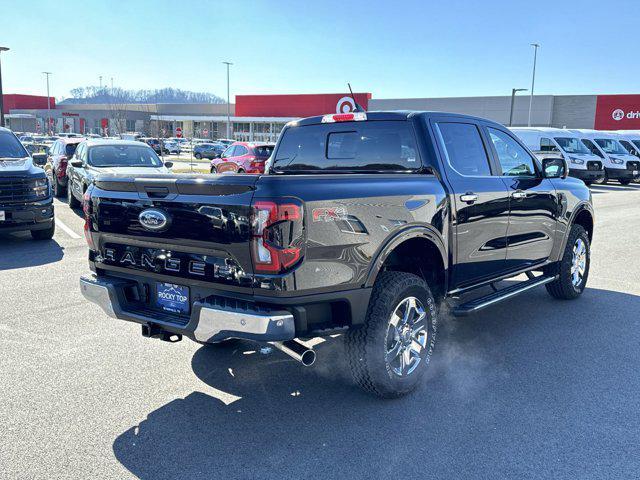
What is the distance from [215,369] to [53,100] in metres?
123

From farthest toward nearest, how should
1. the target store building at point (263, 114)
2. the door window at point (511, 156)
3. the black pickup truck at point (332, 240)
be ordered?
the target store building at point (263, 114)
the door window at point (511, 156)
the black pickup truck at point (332, 240)

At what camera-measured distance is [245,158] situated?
71.3 ft

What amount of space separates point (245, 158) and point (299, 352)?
18874mm

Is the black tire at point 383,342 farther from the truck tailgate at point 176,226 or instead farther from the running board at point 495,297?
the truck tailgate at point 176,226

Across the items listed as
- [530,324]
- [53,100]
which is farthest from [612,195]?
[53,100]

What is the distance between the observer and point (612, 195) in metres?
20.5

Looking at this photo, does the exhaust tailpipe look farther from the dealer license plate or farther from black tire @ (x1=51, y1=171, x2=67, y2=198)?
black tire @ (x1=51, y1=171, x2=67, y2=198)

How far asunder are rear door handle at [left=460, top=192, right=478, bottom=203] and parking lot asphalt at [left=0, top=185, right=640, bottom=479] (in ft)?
4.34

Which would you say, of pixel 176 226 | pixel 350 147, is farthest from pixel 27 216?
pixel 176 226

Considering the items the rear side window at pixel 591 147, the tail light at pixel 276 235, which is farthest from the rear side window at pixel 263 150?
the tail light at pixel 276 235

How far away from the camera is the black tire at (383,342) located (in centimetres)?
369

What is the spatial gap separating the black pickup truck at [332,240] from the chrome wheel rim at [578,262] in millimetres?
1424

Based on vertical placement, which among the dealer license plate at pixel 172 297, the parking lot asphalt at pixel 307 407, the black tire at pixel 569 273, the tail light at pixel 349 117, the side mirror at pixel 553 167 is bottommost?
the parking lot asphalt at pixel 307 407

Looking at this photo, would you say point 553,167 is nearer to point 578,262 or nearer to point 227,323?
point 578,262
